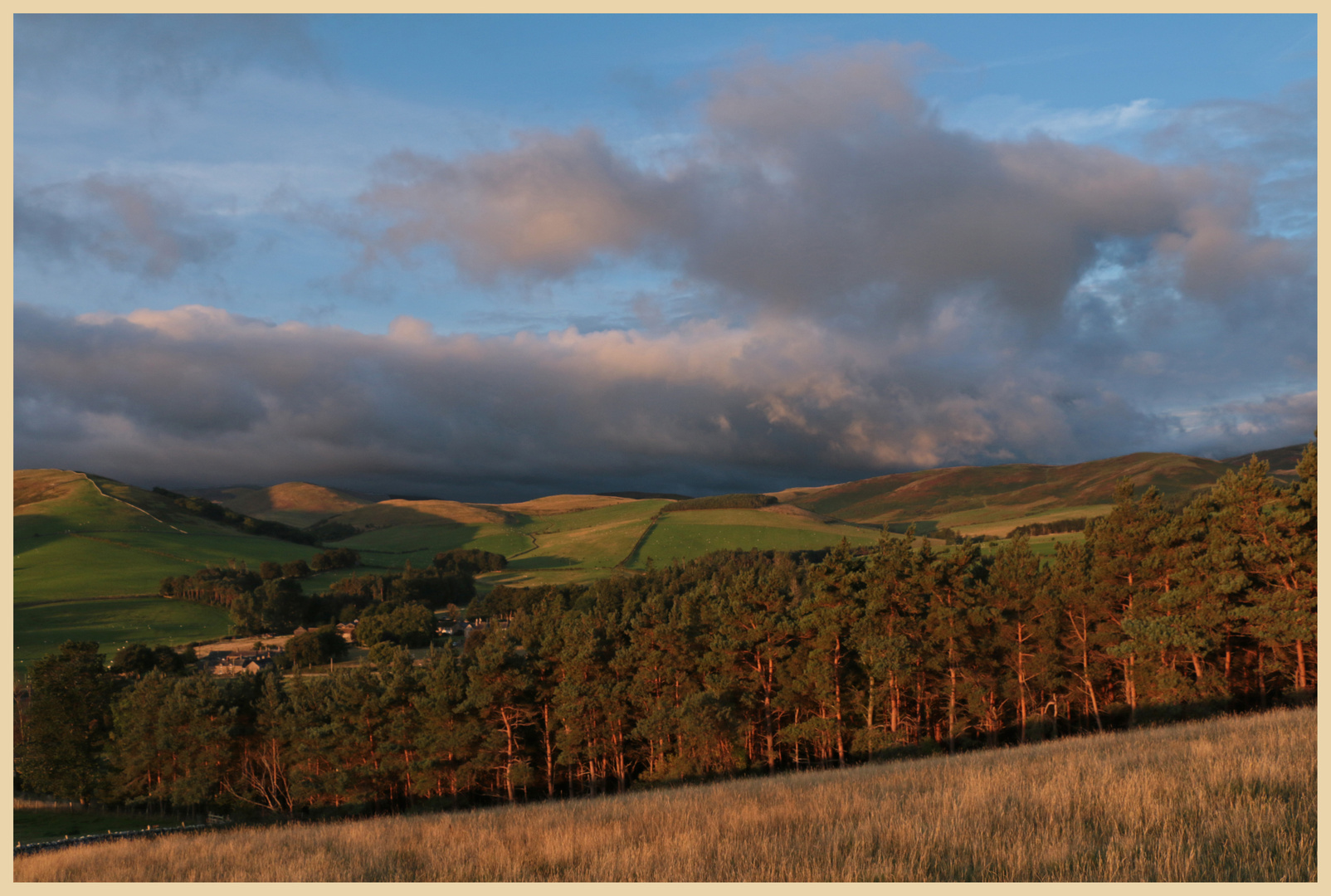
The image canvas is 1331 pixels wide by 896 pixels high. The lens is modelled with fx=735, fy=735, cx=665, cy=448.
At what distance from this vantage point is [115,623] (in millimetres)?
146250

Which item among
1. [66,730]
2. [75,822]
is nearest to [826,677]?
[75,822]

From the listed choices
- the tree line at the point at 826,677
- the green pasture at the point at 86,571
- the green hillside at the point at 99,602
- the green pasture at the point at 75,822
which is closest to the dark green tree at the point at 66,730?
the green pasture at the point at 75,822

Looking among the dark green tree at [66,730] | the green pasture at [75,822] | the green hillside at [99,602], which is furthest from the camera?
the green hillside at [99,602]

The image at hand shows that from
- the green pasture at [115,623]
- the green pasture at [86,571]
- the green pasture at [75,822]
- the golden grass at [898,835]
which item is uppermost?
the golden grass at [898,835]

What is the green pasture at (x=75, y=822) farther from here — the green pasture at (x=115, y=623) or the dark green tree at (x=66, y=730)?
the green pasture at (x=115, y=623)

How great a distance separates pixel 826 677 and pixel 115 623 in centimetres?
15548

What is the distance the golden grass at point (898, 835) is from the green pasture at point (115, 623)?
146993 millimetres

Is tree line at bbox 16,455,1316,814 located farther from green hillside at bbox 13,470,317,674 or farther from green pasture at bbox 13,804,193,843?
green hillside at bbox 13,470,317,674

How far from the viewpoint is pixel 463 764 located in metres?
53.0

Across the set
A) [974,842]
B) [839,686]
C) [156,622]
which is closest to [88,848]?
[974,842]

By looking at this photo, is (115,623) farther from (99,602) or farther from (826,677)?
(826,677)

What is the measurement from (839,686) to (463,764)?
27.6m

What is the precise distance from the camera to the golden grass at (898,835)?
8.82 metres

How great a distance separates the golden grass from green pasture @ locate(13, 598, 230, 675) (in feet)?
482
